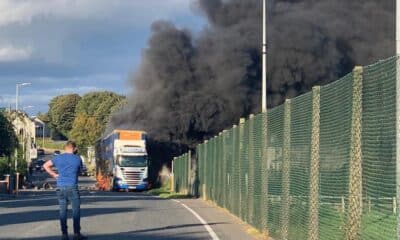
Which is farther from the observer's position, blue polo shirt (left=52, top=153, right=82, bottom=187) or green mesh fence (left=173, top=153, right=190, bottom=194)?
green mesh fence (left=173, top=153, right=190, bottom=194)

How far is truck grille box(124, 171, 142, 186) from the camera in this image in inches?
1934

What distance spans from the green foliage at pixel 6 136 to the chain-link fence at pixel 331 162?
3883 centimetres

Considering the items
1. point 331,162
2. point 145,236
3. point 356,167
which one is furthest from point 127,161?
point 356,167

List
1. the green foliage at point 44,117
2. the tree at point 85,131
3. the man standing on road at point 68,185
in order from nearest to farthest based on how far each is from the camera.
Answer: the man standing on road at point 68,185 < the tree at point 85,131 < the green foliage at point 44,117

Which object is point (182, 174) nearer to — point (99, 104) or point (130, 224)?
point (130, 224)

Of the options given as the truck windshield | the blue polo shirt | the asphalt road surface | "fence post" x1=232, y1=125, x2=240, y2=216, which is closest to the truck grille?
the truck windshield

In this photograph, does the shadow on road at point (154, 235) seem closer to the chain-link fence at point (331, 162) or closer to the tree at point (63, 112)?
the chain-link fence at point (331, 162)

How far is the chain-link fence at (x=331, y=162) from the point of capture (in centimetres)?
792

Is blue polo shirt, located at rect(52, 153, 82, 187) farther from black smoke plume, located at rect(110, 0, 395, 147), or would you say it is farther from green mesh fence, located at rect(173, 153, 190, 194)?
black smoke plume, located at rect(110, 0, 395, 147)

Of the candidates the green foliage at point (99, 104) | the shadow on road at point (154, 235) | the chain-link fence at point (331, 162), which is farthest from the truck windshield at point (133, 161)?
the green foliage at point (99, 104)

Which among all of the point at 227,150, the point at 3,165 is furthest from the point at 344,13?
the point at 227,150

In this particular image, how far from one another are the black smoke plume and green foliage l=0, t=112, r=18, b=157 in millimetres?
11146

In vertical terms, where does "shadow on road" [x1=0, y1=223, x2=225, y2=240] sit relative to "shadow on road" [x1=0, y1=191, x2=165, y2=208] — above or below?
below

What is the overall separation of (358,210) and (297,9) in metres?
57.6
